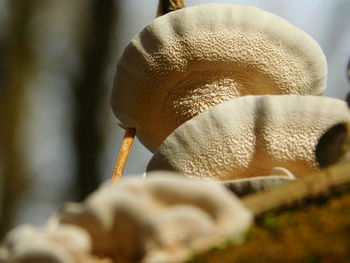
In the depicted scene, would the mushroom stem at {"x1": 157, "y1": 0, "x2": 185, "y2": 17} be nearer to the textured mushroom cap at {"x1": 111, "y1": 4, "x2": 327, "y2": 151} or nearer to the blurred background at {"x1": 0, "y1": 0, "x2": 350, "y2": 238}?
the textured mushroom cap at {"x1": 111, "y1": 4, "x2": 327, "y2": 151}

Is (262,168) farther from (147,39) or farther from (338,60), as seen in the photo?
(338,60)

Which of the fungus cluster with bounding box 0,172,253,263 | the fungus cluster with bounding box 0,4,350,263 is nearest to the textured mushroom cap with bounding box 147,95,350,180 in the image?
the fungus cluster with bounding box 0,4,350,263

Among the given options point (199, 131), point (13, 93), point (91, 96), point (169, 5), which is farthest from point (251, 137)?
point (13, 93)

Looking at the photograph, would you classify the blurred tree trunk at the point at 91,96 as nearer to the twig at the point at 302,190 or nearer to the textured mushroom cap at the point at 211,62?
the textured mushroom cap at the point at 211,62

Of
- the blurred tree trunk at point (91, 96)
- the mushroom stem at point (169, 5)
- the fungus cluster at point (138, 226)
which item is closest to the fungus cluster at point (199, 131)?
the fungus cluster at point (138, 226)

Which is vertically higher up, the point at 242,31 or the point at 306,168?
the point at 242,31

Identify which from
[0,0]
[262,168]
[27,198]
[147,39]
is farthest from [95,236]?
[0,0]
